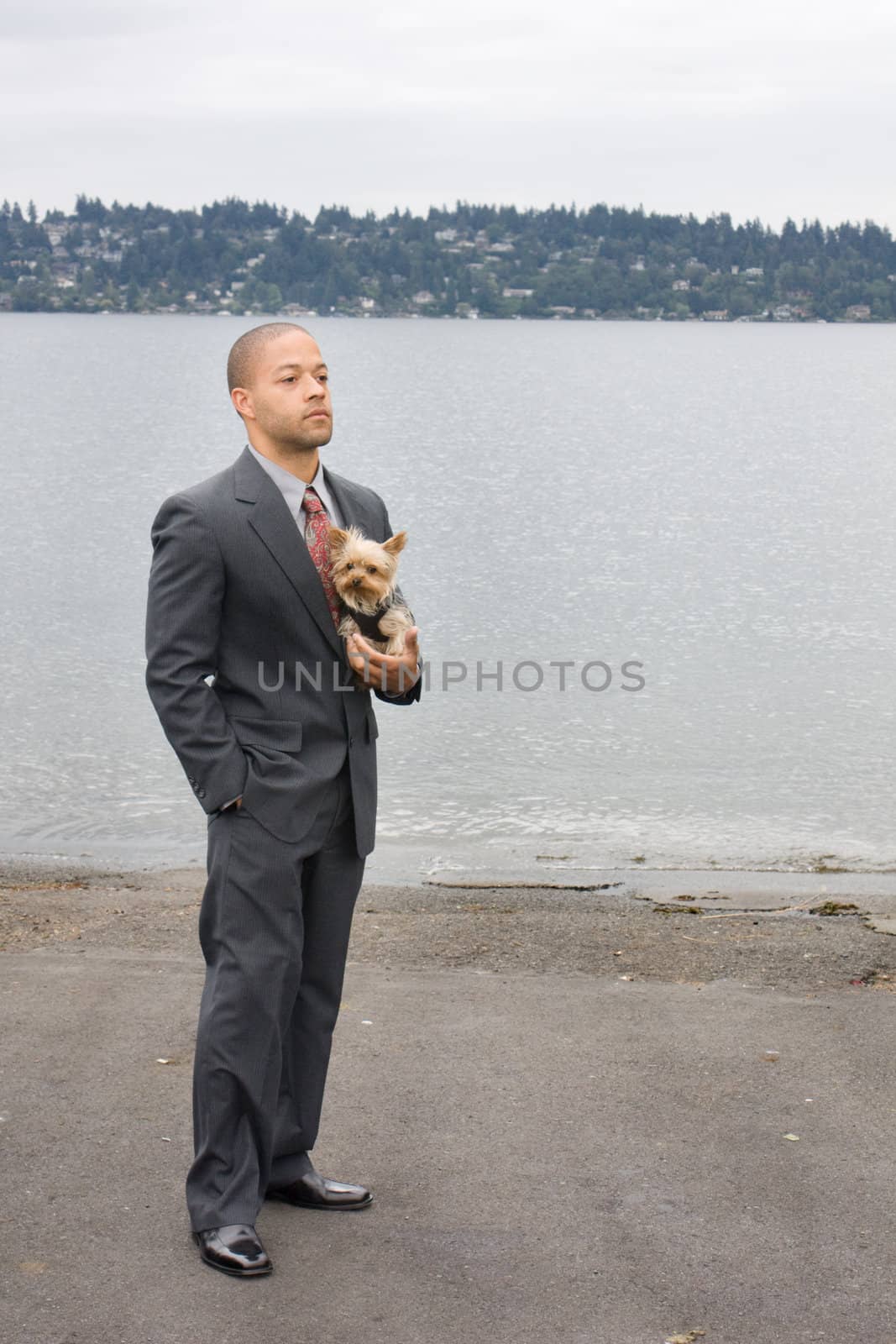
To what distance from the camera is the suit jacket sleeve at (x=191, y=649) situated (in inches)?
169

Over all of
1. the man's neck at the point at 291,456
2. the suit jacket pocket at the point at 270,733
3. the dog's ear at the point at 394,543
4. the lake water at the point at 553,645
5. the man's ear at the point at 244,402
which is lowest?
the lake water at the point at 553,645

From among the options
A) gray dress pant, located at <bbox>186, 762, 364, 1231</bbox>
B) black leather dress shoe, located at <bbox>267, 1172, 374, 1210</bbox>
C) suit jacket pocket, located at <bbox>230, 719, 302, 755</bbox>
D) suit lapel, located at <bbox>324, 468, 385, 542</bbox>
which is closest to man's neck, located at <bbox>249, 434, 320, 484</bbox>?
suit lapel, located at <bbox>324, 468, 385, 542</bbox>

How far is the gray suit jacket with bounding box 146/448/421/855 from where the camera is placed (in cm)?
430

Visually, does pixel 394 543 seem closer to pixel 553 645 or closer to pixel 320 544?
pixel 320 544

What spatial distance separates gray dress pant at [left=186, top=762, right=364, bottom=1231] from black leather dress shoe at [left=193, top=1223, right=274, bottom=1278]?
3cm

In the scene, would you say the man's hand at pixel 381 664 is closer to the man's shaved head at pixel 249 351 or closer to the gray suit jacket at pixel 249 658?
the gray suit jacket at pixel 249 658

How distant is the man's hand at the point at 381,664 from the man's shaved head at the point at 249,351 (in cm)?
75

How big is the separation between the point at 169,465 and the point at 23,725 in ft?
108

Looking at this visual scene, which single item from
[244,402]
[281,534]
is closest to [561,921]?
[281,534]

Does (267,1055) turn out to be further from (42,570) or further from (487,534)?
(487,534)

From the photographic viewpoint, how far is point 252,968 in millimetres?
4391

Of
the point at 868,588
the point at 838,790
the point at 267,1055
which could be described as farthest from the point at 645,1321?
the point at 868,588

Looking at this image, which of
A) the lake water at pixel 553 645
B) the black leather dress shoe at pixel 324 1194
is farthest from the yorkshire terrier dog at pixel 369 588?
the lake water at pixel 553 645

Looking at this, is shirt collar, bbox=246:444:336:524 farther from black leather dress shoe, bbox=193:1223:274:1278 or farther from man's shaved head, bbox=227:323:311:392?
black leather dress shoe, bbox=193:1223:274:1278
